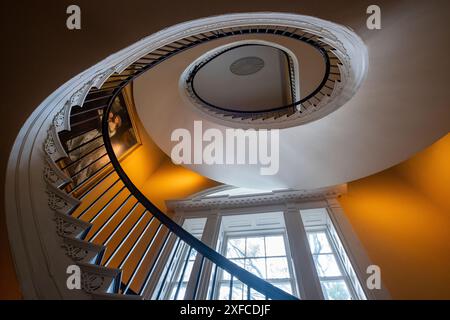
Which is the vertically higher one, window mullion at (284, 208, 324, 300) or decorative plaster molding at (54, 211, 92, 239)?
window mullion at (284, 208, 324, 300)

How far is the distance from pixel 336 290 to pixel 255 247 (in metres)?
1.54

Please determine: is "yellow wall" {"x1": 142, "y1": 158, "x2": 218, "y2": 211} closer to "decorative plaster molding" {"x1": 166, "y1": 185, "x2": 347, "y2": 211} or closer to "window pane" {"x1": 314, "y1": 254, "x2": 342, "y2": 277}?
"decorative plaster molding" {"x1": 166, "y1": 185, "x2": 347, "y2": 211}

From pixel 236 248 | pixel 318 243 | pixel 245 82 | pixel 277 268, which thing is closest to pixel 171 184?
pixel 236 248

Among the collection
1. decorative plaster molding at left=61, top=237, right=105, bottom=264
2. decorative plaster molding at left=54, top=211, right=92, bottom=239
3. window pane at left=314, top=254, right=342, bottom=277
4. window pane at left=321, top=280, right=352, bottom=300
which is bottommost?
decorative plaster molding at left=61, top=237, right=105, bottom=264

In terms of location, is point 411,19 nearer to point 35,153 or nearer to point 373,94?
point 373,94

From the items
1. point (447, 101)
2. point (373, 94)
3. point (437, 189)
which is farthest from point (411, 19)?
point (437, 189)

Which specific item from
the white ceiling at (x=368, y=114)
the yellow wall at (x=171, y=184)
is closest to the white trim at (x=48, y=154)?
the white ceiling at (x=368, y=114)

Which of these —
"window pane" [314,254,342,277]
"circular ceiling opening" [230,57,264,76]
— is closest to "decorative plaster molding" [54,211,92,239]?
"window pane" [314,254,342,277]

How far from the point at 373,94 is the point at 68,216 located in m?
4.20

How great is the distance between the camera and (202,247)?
270 cm

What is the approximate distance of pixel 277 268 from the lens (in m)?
4.50

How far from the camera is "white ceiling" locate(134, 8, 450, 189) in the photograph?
3289 mm

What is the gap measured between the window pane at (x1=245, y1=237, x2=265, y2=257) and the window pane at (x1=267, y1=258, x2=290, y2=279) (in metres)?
0.28
